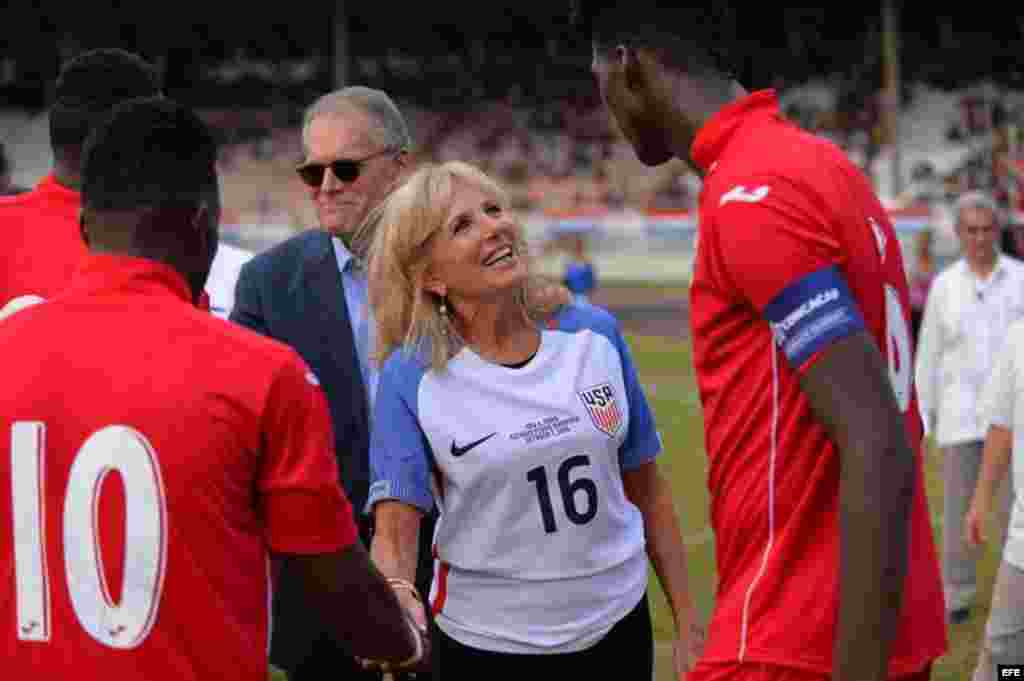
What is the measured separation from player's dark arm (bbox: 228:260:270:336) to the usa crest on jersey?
Result: 43.5 inches

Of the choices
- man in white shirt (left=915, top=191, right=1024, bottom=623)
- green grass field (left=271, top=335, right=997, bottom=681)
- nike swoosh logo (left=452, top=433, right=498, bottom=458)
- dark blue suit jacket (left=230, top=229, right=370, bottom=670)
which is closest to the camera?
nike swoosh logo (left=452, top=433, right=498, bottom=458)

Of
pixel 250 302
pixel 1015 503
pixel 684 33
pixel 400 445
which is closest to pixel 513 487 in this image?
pixel 400 445

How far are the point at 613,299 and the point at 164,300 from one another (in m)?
30.4

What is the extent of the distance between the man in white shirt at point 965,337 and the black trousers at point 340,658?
203 inches

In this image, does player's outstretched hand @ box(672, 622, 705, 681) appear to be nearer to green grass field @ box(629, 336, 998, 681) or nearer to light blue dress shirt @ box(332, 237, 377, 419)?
green grass field @ box(629, 336, 998, 681)

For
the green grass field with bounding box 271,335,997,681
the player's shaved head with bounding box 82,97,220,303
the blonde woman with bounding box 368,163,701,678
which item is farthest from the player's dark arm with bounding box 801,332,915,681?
the green grass field with bounding box 271,335,997,681

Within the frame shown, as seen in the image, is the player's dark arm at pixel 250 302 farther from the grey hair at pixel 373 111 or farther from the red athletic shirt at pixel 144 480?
the red athletic shirt at pixel 144 480

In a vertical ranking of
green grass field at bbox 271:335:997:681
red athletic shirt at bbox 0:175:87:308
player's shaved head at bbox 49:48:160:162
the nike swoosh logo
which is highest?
player's shaved head at bbox 49:48:160:162

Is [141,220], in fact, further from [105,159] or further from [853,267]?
[853,267]

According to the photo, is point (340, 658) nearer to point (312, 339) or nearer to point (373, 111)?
point (312, 339)

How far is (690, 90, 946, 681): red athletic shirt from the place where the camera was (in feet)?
9.21

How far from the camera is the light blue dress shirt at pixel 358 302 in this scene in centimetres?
506

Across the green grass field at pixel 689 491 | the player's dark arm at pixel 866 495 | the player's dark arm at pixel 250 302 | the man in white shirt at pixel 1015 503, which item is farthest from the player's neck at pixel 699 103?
the man in white shirt at pixel 1015 503

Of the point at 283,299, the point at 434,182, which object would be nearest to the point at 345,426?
the point at 283,299
